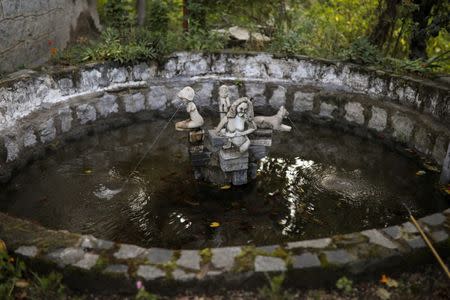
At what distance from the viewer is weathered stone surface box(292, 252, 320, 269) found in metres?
4.48

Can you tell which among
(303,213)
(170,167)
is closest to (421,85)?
(303,213)

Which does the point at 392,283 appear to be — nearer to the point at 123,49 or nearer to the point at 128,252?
the point at 128,252

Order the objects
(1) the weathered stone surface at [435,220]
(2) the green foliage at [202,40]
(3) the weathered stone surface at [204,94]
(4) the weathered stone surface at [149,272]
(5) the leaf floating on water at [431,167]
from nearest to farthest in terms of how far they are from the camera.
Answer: (4) the weathered stone surface at [149,272] → (1) the weathered stone surface at [435,220] → (5) the leaf floating on water at [431,167] → (3) the weathered stone surface at [204,94] → (2) the green foliage at [202,40]

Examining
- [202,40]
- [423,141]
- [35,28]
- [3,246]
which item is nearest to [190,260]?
[3,246]

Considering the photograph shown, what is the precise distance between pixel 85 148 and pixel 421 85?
21.9ft

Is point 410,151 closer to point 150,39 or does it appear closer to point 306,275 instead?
point 306,275

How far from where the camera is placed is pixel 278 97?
10.0m

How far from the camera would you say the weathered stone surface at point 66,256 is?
452cm

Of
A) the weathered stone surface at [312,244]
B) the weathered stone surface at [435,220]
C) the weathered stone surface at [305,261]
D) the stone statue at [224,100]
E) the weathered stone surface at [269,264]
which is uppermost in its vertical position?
the stone statue at [224,100]

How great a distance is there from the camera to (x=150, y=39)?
998cm

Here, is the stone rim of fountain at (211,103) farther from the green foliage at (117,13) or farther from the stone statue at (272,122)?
the stone statue at (272,122)

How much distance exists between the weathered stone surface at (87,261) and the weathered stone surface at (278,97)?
6431 millimetres

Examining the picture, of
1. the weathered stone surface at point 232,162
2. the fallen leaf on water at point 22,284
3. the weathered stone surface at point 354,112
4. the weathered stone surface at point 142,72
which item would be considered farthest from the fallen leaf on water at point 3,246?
the weathered stone surface at point 354,112

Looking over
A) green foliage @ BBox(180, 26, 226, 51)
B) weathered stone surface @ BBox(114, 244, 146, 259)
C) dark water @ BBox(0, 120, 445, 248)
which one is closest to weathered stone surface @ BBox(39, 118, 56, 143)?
dark water @ BBox(0, 120, 445, 248)
